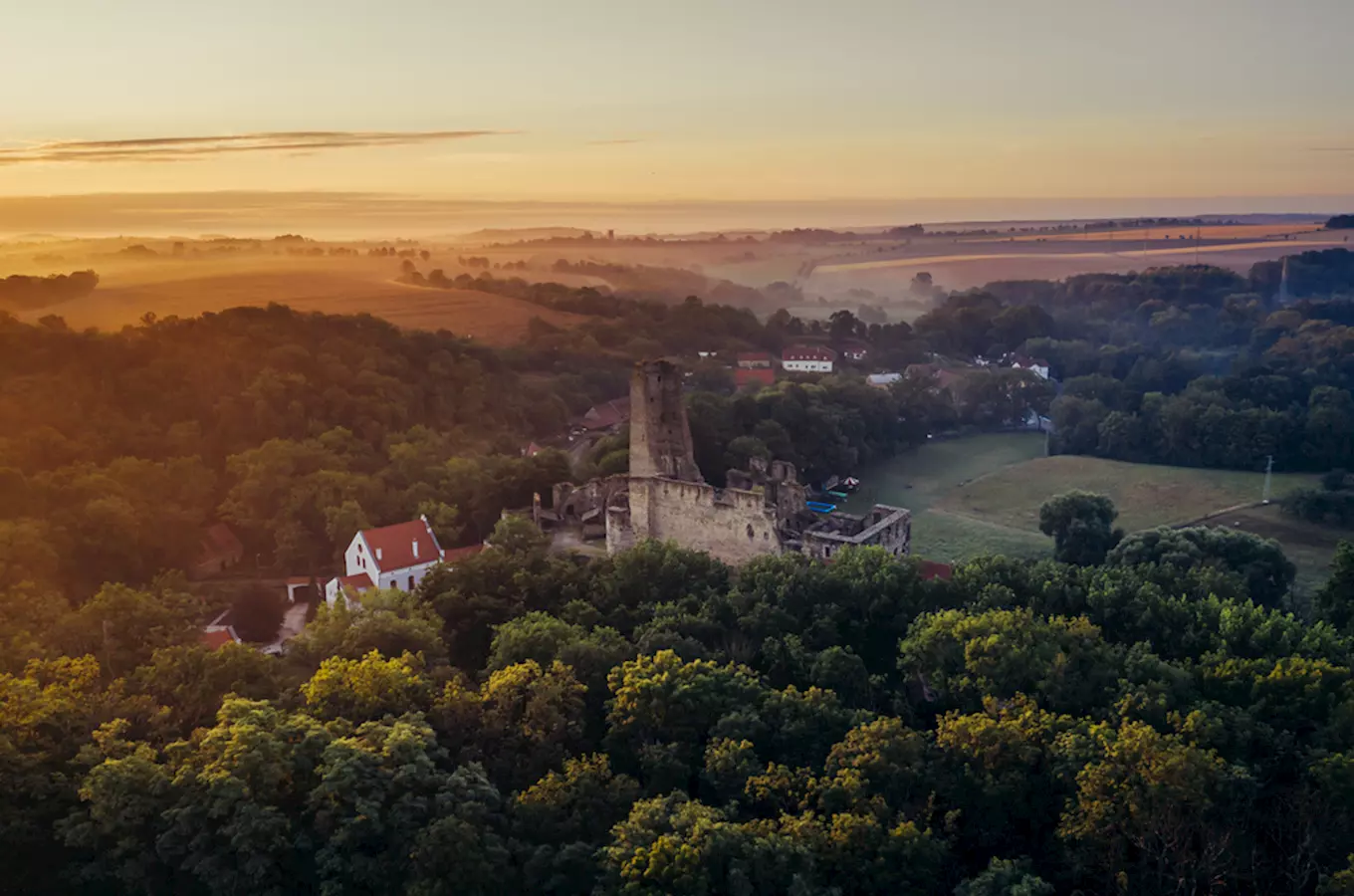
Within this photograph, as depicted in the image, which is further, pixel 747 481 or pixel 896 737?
pixel 747 481

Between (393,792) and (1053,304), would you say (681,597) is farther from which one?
(1053,304)

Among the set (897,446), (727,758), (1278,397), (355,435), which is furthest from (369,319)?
(1278,397)

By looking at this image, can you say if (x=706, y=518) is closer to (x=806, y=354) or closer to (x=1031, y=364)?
(x=806, y=354)

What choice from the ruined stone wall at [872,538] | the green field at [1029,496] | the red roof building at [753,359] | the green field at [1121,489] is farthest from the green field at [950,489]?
the red roof building at [753,359]

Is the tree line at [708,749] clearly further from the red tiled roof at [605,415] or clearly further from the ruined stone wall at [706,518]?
the red tiled roof at [605,415]

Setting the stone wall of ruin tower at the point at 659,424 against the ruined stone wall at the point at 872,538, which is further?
the stone wall of ruin tower at the point at 659,424

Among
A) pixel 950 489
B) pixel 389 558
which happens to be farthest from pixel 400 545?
pixel 950 489

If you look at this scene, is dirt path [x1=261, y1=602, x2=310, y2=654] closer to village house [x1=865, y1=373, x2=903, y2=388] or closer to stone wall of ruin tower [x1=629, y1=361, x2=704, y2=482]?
stone wall of ruin tower [x1=629, y1=361, x2=704, y2=482]
